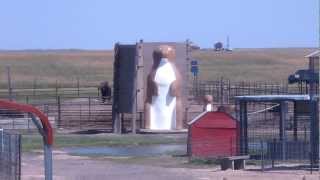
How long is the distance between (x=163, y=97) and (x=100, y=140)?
542 centimetres

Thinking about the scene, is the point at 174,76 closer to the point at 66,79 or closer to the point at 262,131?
the point at 262,131

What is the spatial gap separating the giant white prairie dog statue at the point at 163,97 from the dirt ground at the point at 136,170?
12390 mm

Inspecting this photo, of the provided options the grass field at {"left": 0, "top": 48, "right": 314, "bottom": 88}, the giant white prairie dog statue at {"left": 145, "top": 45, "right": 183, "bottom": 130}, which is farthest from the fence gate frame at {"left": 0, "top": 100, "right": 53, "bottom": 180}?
the grass field at {"left": 0, "top": 48, "right": 314, "bottom": 88}

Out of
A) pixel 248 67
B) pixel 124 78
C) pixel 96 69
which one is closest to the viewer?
pixel 124 78

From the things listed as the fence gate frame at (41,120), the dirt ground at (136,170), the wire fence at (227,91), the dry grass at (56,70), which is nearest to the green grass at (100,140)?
the dirt ground at (136,170)

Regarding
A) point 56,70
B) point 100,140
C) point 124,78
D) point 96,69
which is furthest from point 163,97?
point 96,69

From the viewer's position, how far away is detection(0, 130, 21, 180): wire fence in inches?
915

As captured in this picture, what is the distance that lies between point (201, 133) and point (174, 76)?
1426 cm

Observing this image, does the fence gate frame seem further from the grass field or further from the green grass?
the grass field

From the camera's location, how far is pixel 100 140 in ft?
159

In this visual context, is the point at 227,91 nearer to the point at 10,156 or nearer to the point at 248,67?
the point at 10,156

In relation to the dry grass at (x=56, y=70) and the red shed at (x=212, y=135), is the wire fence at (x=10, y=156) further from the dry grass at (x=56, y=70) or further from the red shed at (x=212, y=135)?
the dry grass at (x=56, y=70)

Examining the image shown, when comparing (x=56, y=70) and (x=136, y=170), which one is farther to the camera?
(x=56, y=70)

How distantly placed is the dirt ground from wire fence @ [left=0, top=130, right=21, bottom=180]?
247 inches
